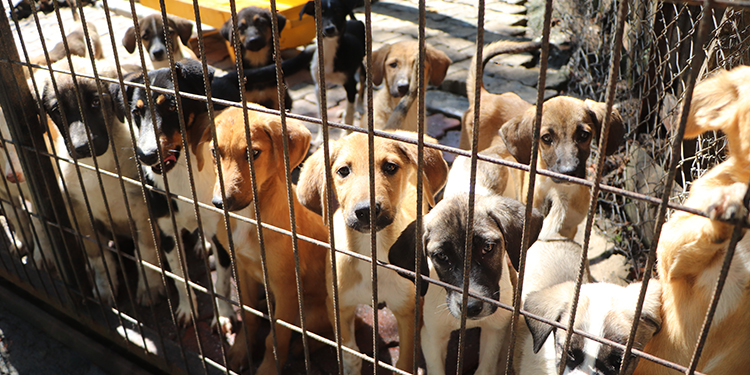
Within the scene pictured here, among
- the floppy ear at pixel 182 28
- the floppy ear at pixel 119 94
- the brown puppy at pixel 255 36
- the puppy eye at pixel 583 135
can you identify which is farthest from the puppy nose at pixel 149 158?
the floppy ear at pixel 182 28

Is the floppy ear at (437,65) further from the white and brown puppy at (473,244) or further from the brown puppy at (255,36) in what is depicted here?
the white and brown puppy at (473,244)

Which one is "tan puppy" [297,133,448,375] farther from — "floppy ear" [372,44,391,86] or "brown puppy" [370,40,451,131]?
"floppy ear" [372,44,391,86]

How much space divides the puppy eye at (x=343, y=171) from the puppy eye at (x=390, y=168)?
148 mm

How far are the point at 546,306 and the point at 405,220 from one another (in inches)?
30.1

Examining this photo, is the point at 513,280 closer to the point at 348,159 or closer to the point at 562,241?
the point at 562,241

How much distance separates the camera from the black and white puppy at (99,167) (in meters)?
2.63

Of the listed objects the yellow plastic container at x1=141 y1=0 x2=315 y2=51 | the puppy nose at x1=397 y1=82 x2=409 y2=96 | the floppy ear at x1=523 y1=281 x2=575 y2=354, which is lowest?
the yellow plastic container at x1=141 y1=0 x2=315 y2=51

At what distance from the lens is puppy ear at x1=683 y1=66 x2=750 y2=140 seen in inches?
58.1

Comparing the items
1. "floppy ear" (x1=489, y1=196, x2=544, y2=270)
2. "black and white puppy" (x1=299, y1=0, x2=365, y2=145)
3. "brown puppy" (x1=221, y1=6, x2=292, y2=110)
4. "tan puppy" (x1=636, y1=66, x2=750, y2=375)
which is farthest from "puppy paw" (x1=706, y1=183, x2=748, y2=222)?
"black and white puppy" (x1=299, y1=0, x2=365, y2=145)

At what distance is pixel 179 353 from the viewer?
2.60 m

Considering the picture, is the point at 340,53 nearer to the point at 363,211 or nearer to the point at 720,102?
the point at 363,211

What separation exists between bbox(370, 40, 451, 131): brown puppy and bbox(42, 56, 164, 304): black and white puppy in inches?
77.6

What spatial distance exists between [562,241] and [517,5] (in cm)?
723

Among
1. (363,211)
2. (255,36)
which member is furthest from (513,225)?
(255,36)
